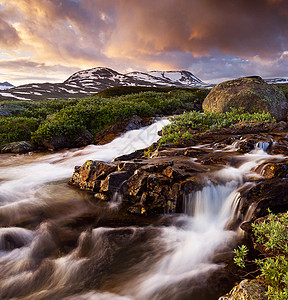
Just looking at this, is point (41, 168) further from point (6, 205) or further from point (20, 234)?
point (20, 234)

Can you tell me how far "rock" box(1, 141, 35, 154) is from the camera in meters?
13.1

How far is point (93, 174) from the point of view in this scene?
726 cm

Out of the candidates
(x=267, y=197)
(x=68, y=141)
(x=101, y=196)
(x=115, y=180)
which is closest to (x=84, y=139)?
(x=68, y=141)

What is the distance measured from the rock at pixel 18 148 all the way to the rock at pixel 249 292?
13903 mm

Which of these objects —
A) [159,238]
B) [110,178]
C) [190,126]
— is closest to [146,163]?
[110,178]

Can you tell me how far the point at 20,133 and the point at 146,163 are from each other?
482 inches

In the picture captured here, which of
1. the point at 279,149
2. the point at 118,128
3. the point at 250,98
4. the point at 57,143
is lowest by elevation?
the point at 57,143

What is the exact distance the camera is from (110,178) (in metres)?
6.56

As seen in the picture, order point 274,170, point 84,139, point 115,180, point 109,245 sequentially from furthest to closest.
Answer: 1. point 84,139
2. point 115,180
3. point 274,170
4. point 109,245

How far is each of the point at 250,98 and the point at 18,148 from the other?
49.9 ft

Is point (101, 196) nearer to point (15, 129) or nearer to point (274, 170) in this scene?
point (274, 170)

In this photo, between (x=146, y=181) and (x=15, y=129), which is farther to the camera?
(x=15, y=129)

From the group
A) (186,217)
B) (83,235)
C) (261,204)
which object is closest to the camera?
(261,204)

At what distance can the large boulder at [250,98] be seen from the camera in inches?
511
